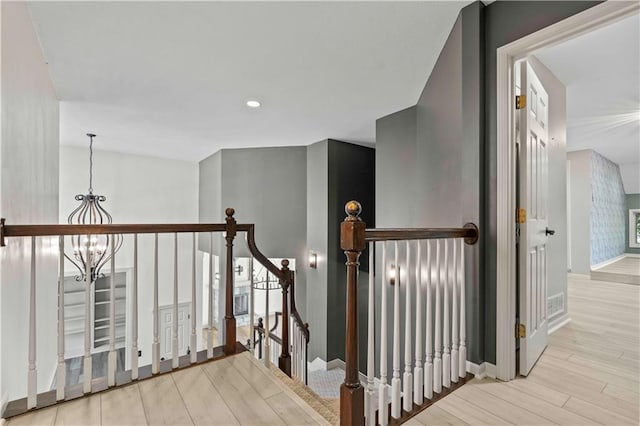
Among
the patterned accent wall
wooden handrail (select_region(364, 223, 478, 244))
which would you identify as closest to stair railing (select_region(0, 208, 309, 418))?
wooden handrail (select_region(364, 223, 478, 244))

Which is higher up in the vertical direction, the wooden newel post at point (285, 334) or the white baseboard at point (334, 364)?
the wooden newel post at point (285, 334)

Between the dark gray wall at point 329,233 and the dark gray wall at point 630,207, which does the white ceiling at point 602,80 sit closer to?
the dark gray wall at point 630,207

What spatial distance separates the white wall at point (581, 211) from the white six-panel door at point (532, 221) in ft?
12.7

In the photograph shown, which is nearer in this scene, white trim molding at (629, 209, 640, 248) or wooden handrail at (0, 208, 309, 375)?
wooden handrail at (0, 208, 309, 375)

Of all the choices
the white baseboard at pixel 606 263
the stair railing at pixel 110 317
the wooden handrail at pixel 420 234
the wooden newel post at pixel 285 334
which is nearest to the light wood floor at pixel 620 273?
the white baseboard at pixel 606 263

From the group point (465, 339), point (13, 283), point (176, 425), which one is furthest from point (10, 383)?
point (465, 339)

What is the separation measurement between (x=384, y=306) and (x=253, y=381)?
0.98m

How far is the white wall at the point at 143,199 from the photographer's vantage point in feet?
19.4

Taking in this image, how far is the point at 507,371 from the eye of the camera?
1869 mm

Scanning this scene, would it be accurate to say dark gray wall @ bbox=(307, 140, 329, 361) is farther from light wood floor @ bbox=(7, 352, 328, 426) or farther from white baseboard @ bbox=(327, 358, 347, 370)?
light wood floor @ bbox=(7, 352, 328, 426)

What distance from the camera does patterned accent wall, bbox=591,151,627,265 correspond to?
554cm

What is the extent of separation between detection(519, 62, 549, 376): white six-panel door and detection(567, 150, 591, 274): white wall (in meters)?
3.88

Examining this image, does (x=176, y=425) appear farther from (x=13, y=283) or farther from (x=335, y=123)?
(x=335, y=123)

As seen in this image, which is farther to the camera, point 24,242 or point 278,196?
point 278,196
